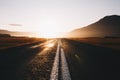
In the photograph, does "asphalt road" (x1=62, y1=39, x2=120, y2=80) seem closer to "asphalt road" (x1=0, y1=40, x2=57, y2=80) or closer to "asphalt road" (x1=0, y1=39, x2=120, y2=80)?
"asphalt road" (x1=0, y1=39, x2=120, y2=80)

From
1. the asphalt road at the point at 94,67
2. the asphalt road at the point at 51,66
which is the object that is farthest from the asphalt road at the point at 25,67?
the asphalt road at the point at 94,67

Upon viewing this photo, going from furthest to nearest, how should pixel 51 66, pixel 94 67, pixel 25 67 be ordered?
pixel 51 66, pixel 94 67, pixel 25 67

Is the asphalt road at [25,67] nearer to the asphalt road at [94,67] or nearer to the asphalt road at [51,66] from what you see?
the asphalt road at [51,66]

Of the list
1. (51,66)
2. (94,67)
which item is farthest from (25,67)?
(94,67)

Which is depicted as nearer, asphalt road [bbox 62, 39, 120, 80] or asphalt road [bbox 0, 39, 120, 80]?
asphalt road [bbox 0, 39, 120, 80]

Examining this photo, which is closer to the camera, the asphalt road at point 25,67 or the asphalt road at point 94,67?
the asphalt road at point 25,67

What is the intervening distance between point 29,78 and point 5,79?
2.82ft

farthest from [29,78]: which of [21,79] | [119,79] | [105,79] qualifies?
[119,79]

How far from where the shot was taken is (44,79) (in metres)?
A: 6.84

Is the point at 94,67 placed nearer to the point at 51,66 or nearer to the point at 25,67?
the point at 51,66

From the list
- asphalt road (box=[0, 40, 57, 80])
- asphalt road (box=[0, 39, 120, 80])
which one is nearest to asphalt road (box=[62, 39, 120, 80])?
asphalt road (box=[0, 39, 120, 80])

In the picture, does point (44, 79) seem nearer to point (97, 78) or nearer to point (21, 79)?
point (21, 79)

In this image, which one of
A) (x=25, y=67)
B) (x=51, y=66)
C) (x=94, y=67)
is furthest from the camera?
(x=51, y=66)

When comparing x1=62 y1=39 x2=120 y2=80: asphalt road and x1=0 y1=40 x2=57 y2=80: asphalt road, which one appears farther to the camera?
x1=62 y1=39 x2=120 y2=80: asphalt road
